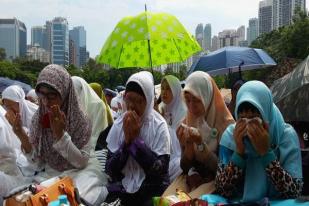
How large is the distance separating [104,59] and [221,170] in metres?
3.29

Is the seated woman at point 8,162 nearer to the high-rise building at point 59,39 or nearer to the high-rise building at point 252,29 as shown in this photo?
the high-rise building at point 252,29

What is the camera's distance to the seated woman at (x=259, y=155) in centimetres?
298

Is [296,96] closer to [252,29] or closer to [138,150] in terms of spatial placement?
[138,150]

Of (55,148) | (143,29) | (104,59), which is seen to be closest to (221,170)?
(55,148)

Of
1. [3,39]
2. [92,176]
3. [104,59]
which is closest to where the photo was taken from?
[92,176]

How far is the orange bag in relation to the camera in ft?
10.3

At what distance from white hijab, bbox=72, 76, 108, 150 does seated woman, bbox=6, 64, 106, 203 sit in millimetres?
278

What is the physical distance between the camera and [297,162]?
3070 millimetres

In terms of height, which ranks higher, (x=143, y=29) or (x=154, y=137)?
(x=143, y=29)

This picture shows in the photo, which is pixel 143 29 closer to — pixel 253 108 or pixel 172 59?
pixel 172 59

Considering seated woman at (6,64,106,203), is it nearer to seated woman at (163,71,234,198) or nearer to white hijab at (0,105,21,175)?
white hijab at (0,105,21,175)

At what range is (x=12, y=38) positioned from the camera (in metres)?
124

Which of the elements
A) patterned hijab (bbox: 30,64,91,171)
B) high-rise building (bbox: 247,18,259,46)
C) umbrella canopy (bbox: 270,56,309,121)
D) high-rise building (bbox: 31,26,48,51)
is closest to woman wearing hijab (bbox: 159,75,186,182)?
umbrella canopy (bbox: 270,56,309,121)

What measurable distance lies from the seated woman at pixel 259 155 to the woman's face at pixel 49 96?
1.56 m
